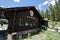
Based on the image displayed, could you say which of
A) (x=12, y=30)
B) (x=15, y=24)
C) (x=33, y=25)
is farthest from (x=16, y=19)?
(x=33, y=25)

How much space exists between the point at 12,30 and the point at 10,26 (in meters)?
0.73

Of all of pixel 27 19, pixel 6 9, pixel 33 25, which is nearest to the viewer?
pixel 6 9

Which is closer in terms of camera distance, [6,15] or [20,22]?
[6,15]

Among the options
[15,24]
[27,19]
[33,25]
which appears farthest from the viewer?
[33,25]

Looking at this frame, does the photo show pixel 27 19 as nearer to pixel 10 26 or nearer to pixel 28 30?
pixel 28 30

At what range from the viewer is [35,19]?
25.6 metres

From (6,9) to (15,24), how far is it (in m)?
2.84

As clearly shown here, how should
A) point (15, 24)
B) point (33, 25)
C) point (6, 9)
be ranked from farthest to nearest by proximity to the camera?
point (33, 25)
point (15, 24)
point (6, 9)

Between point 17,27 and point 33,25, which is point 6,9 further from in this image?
point 33,25

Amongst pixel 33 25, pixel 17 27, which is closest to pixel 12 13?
pixel 17 27

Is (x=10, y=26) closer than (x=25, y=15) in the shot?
Yes

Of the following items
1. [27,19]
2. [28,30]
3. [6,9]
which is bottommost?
[28,30]

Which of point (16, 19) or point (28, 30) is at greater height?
point (16, 19)

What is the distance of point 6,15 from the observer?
1870 centimetres
